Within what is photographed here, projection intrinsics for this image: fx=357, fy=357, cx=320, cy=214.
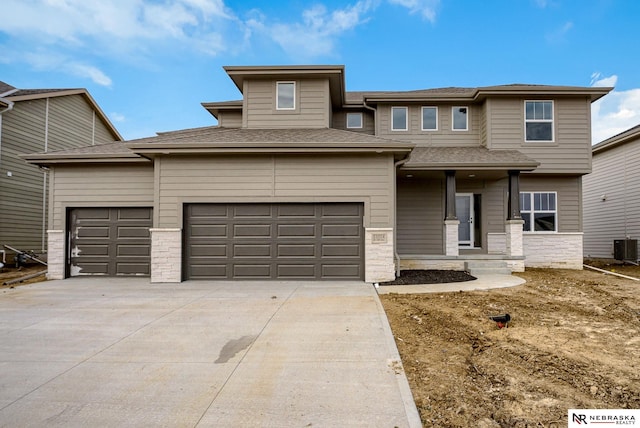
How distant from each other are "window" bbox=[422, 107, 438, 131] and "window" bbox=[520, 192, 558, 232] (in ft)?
13.5

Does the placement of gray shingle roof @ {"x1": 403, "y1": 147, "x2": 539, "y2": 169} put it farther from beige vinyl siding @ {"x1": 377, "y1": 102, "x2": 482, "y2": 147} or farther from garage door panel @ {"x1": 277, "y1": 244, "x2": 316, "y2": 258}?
→ garage door panel @ {"x1": 277, "y1": 244, "x2": 316, "y2": 258}

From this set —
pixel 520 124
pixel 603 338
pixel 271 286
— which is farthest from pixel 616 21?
pixel 271 286

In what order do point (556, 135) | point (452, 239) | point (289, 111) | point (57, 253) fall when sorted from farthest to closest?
point (556, 135)
point (289, 111)
point (452, 239)
point (57, 253)

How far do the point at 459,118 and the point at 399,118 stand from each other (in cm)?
231

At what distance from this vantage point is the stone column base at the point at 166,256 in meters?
9.57

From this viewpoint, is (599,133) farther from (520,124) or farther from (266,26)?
(266,26)

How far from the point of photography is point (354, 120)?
1448cm

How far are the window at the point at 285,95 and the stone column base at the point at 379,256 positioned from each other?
217 inches

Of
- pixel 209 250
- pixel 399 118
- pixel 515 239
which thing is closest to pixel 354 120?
pixel 399 118

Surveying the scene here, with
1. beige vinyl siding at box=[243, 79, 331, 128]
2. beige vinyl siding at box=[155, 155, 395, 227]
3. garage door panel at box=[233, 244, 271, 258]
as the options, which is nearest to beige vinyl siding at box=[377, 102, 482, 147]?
beige vinyl siding at box=[243, 79, 331, 128]

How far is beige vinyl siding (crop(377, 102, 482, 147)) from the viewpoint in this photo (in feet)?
45.0

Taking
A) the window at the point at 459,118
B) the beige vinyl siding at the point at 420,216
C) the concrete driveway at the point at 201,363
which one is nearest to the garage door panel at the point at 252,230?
the concrete driveway at the point at 201,363

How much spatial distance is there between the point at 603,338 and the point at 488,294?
2894mm

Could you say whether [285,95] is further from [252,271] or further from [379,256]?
[379,256]
